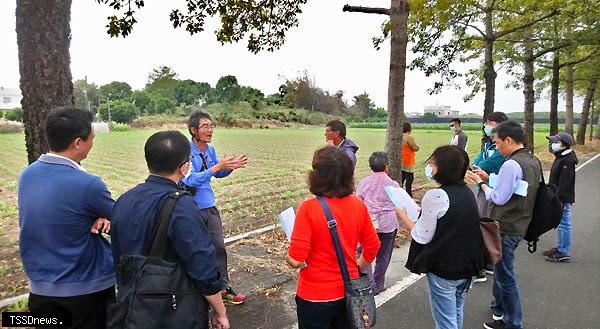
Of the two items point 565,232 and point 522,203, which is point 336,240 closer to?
point 522,203

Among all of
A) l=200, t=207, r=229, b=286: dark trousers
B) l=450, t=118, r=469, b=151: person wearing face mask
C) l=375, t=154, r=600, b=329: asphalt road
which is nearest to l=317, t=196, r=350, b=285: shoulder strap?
l=375, t=154, r=600, b=329: asphalt road

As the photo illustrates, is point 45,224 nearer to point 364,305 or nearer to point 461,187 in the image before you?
point 364,305

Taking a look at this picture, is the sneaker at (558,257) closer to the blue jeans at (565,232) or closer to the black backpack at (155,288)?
the blue jeans at (565,232)

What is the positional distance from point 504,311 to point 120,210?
305 centimetres

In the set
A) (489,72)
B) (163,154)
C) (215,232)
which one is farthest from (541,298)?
(489,72)

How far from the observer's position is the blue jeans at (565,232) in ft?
15.6

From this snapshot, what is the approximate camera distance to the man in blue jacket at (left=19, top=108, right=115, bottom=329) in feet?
6.45

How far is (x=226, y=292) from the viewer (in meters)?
3.77

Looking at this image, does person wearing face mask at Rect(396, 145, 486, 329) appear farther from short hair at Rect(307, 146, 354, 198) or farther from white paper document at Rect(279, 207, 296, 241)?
white paper document at Rect(279, 207, 296, 241)

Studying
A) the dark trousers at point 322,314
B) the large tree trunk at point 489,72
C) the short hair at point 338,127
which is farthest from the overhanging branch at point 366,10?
the large tree trunk at point 489,72

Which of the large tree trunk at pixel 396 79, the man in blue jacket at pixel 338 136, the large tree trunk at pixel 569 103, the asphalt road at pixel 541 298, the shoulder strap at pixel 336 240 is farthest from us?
the large tree trunk at pixel 569 103

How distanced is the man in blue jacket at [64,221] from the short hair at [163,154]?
1.23 feet

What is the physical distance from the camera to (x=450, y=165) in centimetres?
244

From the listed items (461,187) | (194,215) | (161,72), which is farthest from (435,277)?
(161,72)
